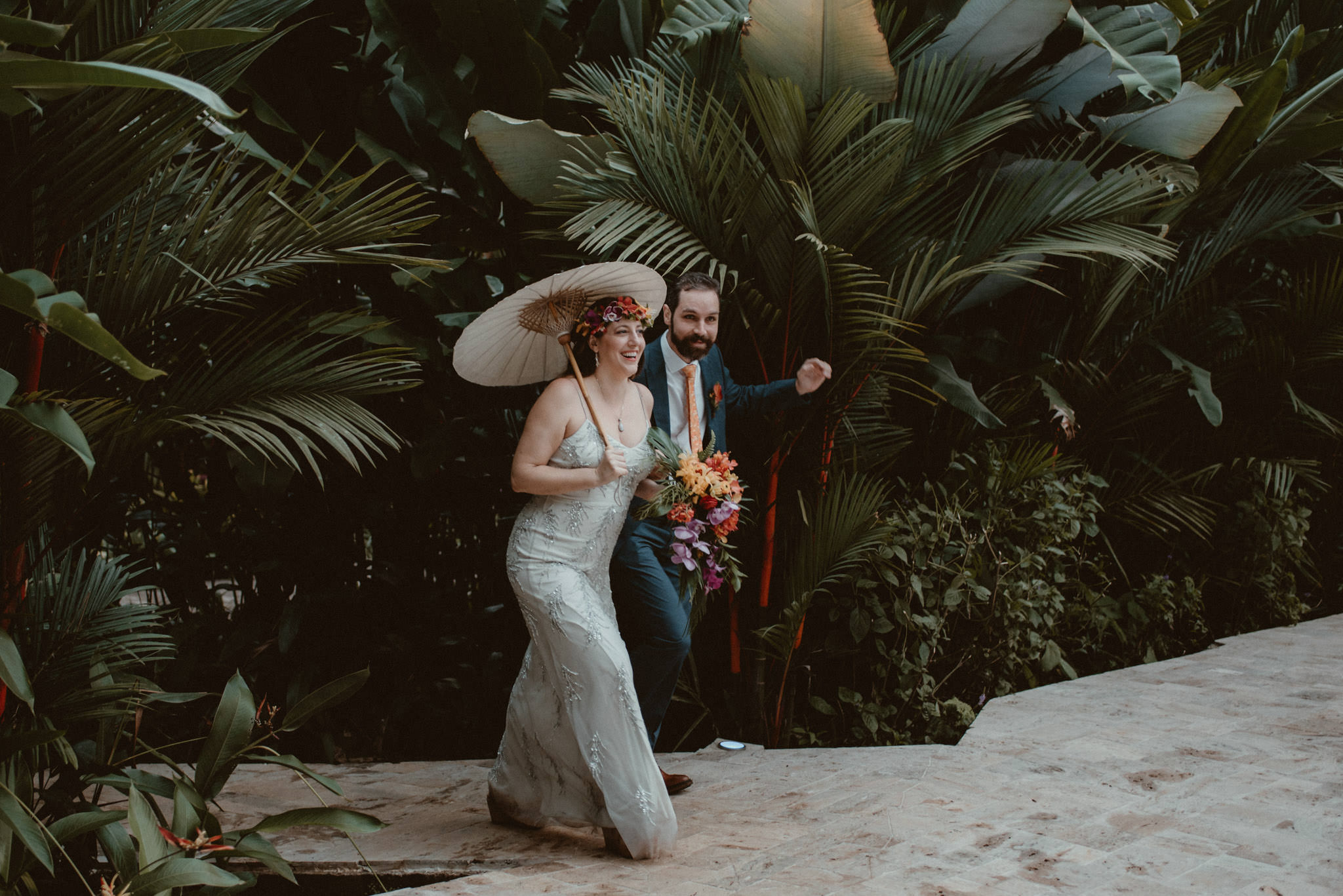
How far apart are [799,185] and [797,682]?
215 centimetres

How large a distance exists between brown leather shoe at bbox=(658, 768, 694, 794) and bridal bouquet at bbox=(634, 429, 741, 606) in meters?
0.80

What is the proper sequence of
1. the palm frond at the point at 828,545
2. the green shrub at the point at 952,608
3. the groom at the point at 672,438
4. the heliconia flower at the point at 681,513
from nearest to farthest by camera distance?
the heliconia flower at the point at 681,513 → the groom at the point at 672,438 → the palm frond at the point at 828,545 → the green shrub at the point at 952,608

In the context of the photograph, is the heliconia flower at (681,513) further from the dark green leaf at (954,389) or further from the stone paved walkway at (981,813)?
the dark green leaf at (954,389)

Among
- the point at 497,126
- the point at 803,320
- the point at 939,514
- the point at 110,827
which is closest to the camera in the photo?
the point at 110,827

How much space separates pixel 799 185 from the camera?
407 centimetres

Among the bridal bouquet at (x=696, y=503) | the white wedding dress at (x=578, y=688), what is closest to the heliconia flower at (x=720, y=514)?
the bridal bouquet at (x=696, y=503)

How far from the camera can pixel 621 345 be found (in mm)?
3449

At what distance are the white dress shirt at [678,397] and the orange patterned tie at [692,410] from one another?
1.7 inches

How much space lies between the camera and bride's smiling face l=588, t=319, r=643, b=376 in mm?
3447

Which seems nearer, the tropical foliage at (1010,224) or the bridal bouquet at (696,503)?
the bridal bouquet at (696,503)

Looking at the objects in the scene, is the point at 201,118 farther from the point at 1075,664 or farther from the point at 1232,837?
the point at 1075,664

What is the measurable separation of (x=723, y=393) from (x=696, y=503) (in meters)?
0.79

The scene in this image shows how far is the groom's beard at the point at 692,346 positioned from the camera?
12.5ft

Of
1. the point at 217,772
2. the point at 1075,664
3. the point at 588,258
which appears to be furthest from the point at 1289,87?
the point at 217,772
